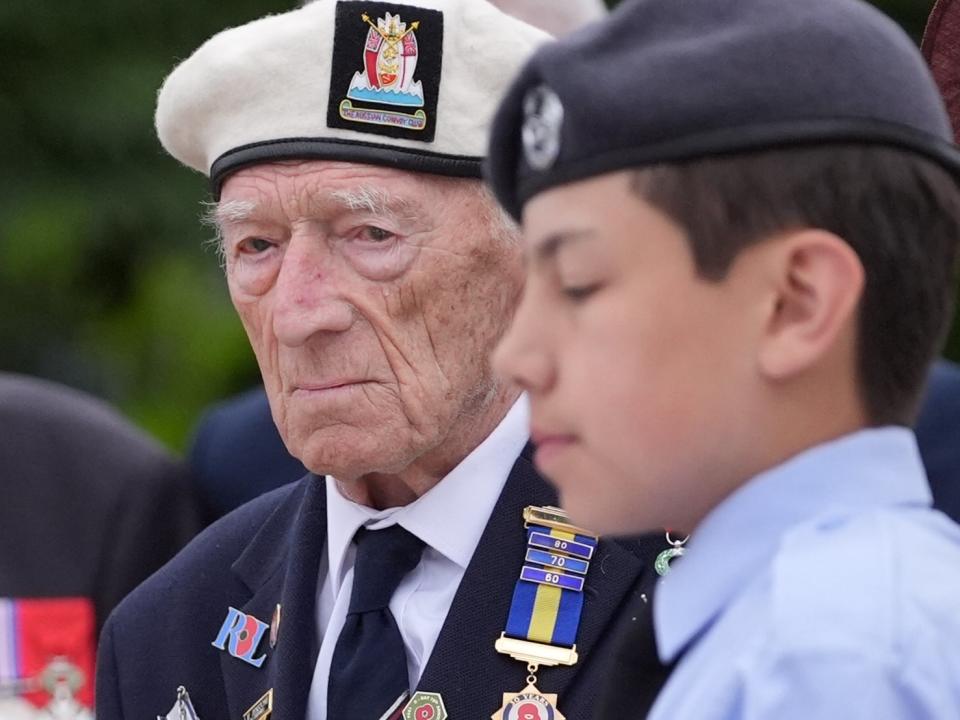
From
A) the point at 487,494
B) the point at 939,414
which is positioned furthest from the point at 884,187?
the point at 939,414

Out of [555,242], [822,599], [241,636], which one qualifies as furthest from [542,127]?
[241,636]

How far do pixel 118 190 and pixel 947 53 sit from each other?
5.05 meters

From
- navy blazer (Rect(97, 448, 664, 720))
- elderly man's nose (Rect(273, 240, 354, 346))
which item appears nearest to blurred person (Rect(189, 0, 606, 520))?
navy blazer (Rect(97, 448, 664, 720))

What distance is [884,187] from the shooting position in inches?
65.1

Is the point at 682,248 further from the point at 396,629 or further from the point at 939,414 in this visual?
the point at 939,414

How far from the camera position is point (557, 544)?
2.82 m

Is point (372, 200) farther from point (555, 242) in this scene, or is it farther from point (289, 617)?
point (555, 242)

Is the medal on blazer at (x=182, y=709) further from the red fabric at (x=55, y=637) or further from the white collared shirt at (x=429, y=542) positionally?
the red fabric at (x=55, y=637)

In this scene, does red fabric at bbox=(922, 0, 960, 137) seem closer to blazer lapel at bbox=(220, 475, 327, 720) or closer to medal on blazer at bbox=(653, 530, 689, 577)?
medal on blazer at bbox=(653, 530, 689, 577)

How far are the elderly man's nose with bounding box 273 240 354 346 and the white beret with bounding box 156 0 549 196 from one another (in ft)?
0.53

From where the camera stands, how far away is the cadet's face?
163 cm

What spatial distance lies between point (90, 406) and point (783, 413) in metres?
2.87

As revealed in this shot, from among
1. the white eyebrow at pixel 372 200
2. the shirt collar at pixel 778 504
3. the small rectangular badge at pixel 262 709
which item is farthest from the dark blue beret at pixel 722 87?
the small rectangular badge at pixel 262 709

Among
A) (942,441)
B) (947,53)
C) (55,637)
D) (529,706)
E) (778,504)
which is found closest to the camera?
(778,504)
